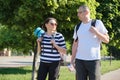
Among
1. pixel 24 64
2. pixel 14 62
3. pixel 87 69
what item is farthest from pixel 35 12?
pixel 14 62

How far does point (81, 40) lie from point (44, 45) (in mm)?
1000

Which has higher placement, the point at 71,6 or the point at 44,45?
the point at 71,6

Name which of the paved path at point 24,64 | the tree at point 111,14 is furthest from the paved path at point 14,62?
the tree at point 111,14

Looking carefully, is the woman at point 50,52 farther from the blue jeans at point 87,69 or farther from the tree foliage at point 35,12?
the tree foliage at point 35,12

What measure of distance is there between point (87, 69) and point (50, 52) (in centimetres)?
100

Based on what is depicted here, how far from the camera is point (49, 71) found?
25.7 ft

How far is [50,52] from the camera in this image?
7.80 metres

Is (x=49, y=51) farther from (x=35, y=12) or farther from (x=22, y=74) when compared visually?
(x=22, y=74)

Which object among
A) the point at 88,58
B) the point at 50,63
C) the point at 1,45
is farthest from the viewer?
the point at 1,45

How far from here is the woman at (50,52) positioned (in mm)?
7770

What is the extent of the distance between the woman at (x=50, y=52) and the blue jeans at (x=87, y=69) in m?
0.70

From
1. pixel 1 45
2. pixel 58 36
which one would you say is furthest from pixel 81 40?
pixel 1 45

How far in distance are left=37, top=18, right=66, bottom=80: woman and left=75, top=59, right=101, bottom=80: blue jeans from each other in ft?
2.29

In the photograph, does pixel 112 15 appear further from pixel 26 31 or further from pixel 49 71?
pixel 49 71
